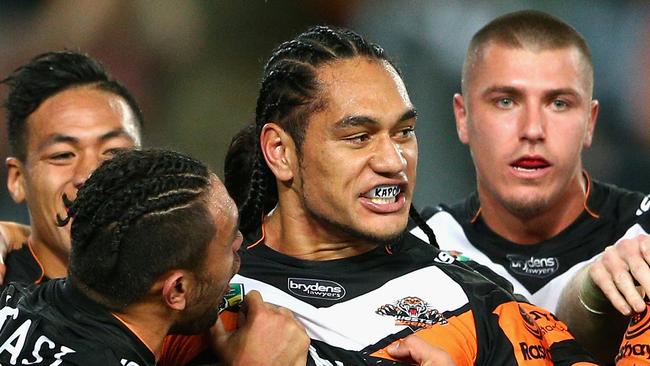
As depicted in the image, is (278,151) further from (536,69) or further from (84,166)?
(536,69)

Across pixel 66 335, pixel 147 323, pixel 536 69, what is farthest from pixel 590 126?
pixel 66 335

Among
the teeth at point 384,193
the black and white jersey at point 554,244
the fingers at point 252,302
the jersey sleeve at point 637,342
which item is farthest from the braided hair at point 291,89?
the jersey sleeve at point 637,342

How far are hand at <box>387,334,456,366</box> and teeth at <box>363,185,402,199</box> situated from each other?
1.22 feet

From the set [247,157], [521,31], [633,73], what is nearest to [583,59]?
[521,31]

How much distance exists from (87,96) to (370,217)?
4.07 ft

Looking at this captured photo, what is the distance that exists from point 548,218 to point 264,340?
167 cm

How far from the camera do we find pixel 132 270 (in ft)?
7.57

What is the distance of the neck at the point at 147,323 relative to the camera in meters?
2.34

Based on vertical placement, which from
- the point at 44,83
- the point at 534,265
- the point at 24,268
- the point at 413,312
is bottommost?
the point at 24,268

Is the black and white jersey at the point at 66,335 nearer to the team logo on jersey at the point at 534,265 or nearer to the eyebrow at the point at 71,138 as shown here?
the eyebrow at the point at 71,138

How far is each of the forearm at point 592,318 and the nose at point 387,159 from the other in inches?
26.1

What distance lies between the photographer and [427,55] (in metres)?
5.89

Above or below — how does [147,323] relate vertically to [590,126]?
below

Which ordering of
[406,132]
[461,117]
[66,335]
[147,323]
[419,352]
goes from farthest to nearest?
1. [461,117]
2. [406,132]
3. [419,352]
4. [147,323]
5. [66,335]
